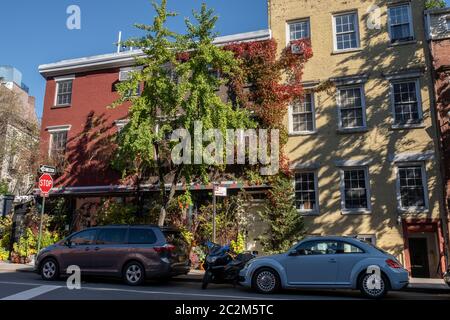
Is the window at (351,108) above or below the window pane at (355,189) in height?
above

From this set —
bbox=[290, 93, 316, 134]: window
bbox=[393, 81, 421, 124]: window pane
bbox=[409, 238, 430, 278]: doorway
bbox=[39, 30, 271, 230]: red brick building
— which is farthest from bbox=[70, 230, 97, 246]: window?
bbox=[393, 81, 421, 124]: window pane

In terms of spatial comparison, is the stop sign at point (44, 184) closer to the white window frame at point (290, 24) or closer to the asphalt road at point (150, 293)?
the asphalt road at point (150, 293)

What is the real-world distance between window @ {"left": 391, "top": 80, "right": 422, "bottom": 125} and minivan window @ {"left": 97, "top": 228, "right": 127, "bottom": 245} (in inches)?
440

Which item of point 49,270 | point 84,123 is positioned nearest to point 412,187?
point 49,270

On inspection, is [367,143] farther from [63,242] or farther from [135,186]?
[63,242]

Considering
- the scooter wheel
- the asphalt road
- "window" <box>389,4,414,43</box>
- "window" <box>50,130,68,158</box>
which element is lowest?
the asphalt road

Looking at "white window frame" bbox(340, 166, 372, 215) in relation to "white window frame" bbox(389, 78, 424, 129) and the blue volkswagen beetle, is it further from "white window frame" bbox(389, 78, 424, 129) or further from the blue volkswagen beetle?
the blue volkswagen beetle

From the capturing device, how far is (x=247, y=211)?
16578 millimetres

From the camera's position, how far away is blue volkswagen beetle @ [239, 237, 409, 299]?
29.5ft

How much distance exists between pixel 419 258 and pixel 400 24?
369 inches

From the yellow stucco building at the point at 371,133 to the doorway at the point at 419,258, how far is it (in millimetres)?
35

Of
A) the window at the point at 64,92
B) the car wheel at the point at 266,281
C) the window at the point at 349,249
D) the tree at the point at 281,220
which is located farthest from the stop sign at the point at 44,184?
the window at the point at 349,249

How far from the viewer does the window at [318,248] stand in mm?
9516
